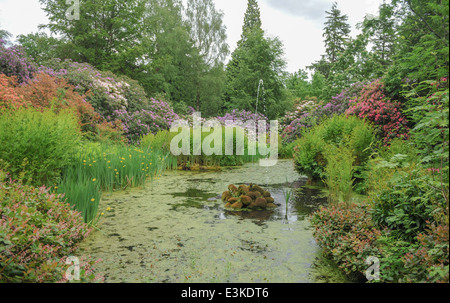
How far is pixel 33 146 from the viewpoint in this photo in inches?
151

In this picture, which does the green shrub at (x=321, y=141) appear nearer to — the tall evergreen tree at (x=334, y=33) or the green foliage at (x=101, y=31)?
the green foliage at (x=101, y=31)

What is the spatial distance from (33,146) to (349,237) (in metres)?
3.72

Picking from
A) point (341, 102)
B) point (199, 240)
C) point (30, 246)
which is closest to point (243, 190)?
point (199, 240)

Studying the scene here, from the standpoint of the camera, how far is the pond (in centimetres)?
240

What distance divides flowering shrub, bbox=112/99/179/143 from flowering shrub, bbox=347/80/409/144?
23.7 feet

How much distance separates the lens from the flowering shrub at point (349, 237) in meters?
2.27

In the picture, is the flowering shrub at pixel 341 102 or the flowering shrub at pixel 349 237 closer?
the flowering shrub at pixel 349 237

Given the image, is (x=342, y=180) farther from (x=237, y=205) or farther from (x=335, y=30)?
(x=335, y=30)

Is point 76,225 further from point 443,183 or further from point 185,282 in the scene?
point 443,183

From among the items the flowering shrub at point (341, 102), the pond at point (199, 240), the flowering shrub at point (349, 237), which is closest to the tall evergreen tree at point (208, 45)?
the flowering shrub at point (341, 102)

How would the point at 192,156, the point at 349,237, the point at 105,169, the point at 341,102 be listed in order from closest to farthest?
the point at 349,237, the point at 105,169, the point at 192,156, the point at 341,102

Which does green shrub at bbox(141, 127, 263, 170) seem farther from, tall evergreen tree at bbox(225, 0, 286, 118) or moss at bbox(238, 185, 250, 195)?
tall evergreen tree at bbox(225, 0, 286, 118)

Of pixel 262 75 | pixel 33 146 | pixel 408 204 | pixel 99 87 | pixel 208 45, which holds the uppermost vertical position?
pixel 208 45

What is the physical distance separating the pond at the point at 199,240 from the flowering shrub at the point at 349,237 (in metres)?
0.21
